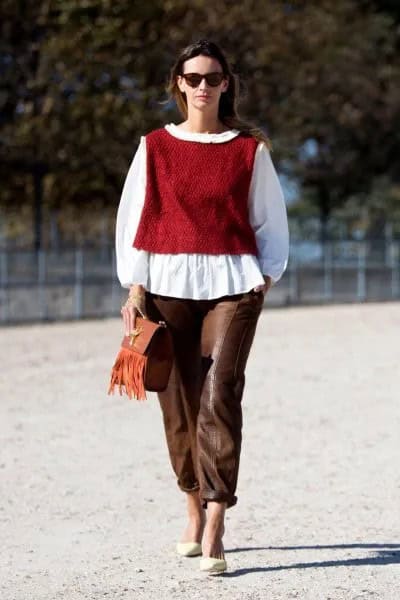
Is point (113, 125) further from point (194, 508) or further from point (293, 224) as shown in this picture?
point (194, 508)

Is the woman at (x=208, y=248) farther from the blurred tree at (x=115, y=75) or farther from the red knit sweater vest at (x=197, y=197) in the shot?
the blurred tree at (x=115, y=75)

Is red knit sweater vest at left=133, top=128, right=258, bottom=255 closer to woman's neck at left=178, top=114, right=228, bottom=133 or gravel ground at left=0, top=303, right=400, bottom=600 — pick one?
woman's neck at left=178, top=114, right=228, bottom=133

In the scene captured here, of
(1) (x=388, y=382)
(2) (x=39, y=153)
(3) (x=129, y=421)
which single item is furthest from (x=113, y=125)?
(3) (x=129, y=421)

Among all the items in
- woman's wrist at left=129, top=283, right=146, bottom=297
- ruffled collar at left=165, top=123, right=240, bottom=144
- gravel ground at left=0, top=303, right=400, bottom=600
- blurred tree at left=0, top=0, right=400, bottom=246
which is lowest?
gravel ground at left=0, top=303, right=400, bottom=600

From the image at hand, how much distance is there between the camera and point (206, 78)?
4.90 meters

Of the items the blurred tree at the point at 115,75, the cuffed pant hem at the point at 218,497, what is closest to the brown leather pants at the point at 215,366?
the cuffed pant hem at the point at 218,497

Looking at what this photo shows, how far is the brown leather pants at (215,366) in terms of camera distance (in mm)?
4824

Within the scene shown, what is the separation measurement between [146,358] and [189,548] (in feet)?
2.70

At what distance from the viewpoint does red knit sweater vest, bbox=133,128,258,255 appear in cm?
482

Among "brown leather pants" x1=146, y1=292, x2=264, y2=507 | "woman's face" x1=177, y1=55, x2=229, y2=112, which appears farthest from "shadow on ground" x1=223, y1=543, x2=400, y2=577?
"woman's face" x1=177, y1=55, x2=229, y2=112

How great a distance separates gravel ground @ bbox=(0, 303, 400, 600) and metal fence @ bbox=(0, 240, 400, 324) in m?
7.86

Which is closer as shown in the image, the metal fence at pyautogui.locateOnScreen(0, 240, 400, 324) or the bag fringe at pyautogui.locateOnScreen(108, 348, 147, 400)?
the bag fringe at pyautogui.locateOnScreen(108, 348, 147, 400)

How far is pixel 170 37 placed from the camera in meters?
26.2

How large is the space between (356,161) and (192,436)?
31294 millimetres
